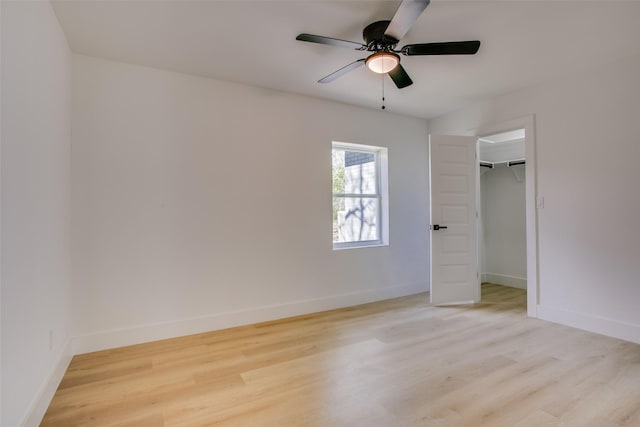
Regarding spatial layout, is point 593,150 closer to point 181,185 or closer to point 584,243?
point 584,243

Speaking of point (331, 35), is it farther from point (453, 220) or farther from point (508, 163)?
point (508, 163)

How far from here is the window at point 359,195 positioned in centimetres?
410

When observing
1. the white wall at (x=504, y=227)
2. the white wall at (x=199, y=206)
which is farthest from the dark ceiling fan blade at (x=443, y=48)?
the white wall at (x=504, y=227)

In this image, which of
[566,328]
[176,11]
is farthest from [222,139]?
[566,328]

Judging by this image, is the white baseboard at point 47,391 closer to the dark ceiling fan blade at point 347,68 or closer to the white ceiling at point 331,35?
the white ceiling at point 331,35

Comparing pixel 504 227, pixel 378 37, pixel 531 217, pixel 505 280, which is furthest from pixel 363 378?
pixel 504 227

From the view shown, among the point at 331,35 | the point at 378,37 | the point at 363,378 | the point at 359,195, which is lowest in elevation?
the point at 363,378

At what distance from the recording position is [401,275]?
4480mm

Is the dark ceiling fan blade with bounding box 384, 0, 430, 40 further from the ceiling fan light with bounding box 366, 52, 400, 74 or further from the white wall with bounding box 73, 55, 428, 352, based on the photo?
the white wall with bounding box 73, 55, 428, 352

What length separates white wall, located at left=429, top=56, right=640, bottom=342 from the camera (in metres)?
2.88

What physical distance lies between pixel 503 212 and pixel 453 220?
1.61m

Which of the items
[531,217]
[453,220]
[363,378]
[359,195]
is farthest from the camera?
[359,195]

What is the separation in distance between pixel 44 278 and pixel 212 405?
1279mm

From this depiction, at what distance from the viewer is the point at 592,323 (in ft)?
10.1
